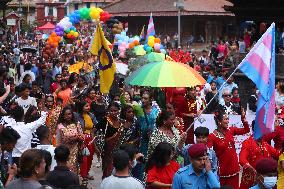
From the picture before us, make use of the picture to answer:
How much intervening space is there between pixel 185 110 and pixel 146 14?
125ft

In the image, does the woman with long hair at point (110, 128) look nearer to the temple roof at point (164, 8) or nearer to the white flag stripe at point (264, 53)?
the white flag stripe at point (264, 53)

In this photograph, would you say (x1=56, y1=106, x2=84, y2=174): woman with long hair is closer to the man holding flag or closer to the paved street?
the paved street

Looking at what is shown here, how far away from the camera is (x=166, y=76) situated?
10609 mm

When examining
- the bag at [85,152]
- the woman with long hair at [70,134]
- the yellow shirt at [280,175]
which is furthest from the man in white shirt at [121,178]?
the bag at [85,152]

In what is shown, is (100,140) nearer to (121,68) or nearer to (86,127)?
(86,127)

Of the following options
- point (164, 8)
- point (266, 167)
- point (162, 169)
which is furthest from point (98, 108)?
point (164, 8)

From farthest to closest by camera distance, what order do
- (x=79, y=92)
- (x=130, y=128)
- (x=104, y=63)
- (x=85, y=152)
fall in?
(x=79, y=92), (x=104, y=63), (x=130, y=128), (x=85, y=152)

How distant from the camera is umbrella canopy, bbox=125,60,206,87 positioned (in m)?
10.5

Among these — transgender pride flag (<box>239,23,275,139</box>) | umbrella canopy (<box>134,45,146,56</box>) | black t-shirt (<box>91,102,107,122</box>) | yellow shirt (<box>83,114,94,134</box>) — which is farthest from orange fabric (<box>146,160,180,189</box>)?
umbrella canopy (<box>134,45,146,56</box>)

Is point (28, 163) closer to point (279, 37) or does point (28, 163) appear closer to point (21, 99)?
point (21, 99)

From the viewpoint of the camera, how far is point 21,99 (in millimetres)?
11766

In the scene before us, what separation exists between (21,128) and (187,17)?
1566 inches

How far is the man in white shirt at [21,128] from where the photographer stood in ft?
28.6

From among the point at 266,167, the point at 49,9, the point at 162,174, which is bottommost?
the point at 49,9
